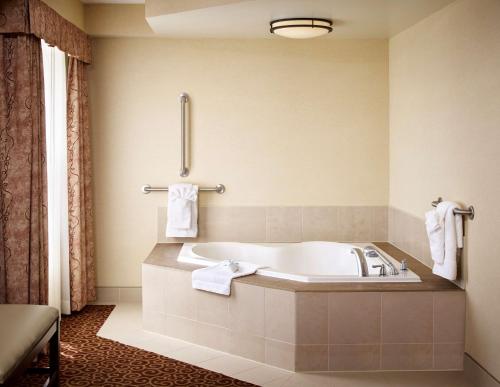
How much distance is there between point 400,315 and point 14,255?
215cm

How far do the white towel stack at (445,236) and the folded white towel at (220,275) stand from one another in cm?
108

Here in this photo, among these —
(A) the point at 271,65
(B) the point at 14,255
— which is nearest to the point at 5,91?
(B) the point at 14,255

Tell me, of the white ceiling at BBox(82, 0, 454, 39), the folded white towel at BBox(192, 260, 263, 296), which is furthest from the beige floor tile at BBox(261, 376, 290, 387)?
the white ceiling at BBox(82, 0, 454, 39)

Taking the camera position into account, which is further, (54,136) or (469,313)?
(54,136)

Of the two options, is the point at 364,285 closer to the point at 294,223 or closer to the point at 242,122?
the point at 294,223

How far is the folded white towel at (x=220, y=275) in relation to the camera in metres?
4.33

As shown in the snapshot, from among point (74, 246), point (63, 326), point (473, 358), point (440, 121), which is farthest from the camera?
point (74, 246)

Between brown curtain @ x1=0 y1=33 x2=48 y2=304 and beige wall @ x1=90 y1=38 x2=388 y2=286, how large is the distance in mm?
1553

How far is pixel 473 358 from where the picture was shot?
12.8ft

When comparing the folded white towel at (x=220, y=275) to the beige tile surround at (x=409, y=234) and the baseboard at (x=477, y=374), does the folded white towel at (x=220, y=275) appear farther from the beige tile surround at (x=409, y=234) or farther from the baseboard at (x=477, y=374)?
the baseboard at (x=477, y=374)

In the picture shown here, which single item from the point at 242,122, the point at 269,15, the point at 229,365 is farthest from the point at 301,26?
the point at 229,365

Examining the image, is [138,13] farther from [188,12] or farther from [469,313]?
[469,313]

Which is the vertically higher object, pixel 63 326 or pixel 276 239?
pixel 276 239

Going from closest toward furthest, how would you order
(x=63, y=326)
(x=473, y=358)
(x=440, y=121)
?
(x=473, y=358)
(x=440, y=121)
(x=63, y=326)
